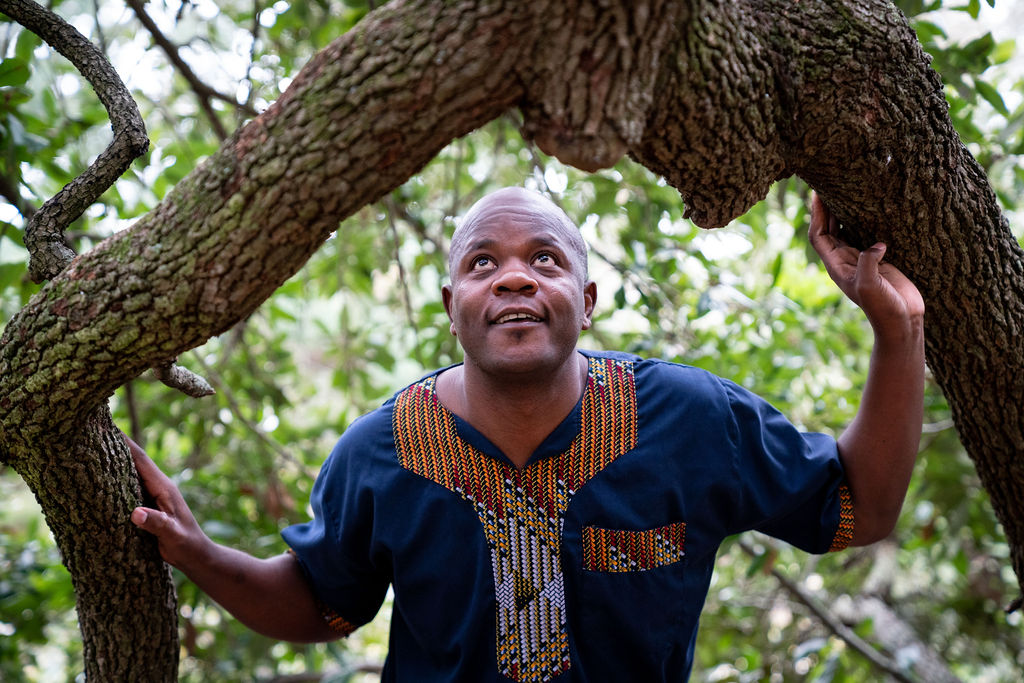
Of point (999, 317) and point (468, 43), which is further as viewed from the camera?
point (999, 317)

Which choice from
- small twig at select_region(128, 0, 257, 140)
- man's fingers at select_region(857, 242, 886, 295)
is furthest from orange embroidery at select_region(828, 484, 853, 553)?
small twig at select_region(128, 0, 257, 140)

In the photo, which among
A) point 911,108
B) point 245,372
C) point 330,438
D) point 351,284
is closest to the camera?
point 911,108

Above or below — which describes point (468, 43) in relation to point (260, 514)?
above

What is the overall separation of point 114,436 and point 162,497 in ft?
0.60

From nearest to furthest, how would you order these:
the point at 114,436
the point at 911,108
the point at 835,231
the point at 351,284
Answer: the point at 911,108, the point at 114,436, the point at 835,231, the point at 351,284

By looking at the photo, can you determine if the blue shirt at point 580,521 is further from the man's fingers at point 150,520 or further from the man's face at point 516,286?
the man's fingers at point 150,520

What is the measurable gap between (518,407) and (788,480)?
596mm

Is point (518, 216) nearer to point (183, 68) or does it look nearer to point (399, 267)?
point (399, 267)

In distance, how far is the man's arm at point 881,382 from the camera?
1698 millimetres

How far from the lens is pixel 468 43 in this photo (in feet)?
3.99

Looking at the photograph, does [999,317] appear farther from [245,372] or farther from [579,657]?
[245,372]

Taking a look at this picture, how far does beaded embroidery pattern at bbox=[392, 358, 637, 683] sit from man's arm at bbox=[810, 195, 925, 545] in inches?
19.1

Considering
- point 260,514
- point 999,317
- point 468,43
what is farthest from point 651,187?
point 468,43

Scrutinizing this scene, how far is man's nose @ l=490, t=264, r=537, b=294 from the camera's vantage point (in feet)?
5.75
